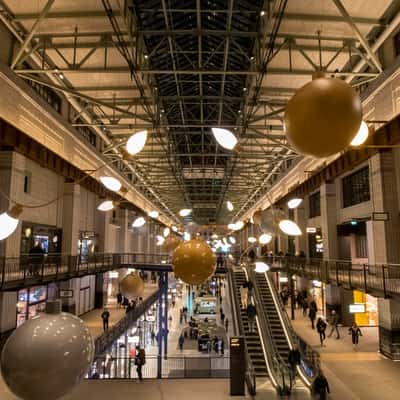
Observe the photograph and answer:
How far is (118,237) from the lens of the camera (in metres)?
34.9

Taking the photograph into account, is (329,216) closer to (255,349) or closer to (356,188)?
(356,188)

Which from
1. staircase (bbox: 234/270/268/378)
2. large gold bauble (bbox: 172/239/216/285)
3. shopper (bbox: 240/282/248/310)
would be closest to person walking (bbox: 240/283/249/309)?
shopper (bbox: 240/282/248/310)

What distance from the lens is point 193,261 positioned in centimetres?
523

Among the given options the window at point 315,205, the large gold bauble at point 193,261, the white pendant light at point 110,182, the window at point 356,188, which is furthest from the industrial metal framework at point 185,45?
the window at point 315,205

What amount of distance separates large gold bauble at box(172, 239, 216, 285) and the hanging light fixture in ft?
7.24

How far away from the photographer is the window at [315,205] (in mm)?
27272

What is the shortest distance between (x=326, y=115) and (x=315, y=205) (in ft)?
88.1

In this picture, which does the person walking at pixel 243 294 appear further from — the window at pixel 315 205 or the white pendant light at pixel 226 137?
the white pendant light at pixel 226 137

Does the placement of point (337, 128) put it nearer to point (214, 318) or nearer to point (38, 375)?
point (38, 375)

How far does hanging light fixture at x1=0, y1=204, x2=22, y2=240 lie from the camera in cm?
463

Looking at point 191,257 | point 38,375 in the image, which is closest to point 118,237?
point 191,257

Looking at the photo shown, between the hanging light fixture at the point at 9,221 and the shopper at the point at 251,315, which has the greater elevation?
the hanging light fixture at the point at 9,221

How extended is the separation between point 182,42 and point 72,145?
31.1 ft

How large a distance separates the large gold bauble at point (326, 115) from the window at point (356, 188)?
18.2 meters
